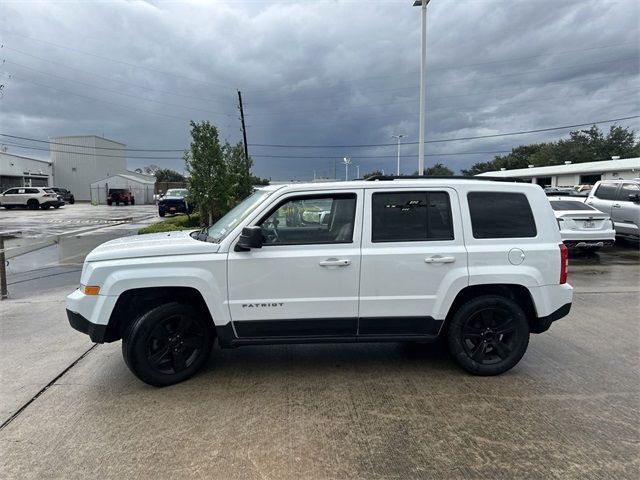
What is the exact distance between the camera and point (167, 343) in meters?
3.98

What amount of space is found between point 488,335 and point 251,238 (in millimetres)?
2431

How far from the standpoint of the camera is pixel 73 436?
3.25 metres

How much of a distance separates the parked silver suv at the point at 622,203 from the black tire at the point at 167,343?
1287cm

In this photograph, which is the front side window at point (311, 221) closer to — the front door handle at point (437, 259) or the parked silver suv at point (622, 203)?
the front door handle at point (437, 259)

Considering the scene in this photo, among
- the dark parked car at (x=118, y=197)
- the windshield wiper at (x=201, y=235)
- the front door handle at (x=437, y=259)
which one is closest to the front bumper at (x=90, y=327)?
the windshield wiper at (x=201, y=235)

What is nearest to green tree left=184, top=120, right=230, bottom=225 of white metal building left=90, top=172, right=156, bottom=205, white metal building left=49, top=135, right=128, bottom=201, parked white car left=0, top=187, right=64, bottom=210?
parked white car left=0, top=187, right=64, bottom=210

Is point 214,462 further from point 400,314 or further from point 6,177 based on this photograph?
point 6,177

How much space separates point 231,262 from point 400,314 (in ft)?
5.28

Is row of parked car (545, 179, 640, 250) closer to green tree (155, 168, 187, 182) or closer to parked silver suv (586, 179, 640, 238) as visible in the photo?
parked silver suv (586, 179, 640, 238)

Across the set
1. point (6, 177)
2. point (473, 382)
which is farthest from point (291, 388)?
point (6, 177)

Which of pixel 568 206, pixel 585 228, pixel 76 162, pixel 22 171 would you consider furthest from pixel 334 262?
pixel 76 162

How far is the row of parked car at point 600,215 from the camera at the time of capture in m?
11.0

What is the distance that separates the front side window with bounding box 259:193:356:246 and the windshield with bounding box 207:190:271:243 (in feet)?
0.84

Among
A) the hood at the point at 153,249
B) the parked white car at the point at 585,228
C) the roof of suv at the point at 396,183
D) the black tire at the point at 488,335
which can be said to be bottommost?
the black tire at the point at 488,335
